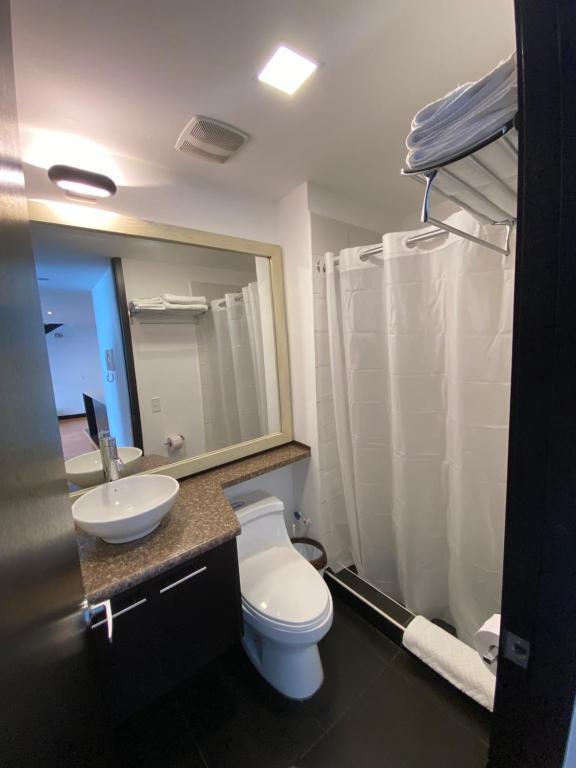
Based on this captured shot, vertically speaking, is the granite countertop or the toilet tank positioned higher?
the granite countertop

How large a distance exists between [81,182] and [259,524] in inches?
68.6

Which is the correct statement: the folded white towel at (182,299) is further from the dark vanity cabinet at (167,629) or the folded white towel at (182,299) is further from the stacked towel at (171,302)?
the dark vanity cabinet at (167,629)

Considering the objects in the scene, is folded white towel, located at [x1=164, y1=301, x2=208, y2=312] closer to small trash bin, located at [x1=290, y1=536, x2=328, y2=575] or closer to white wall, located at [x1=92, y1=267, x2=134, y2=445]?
white wall, located at [x1=92, y1=267, x2=134, y2=445]

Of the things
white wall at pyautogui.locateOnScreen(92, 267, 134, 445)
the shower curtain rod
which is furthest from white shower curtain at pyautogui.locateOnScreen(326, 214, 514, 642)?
white wall at pyautogui.locateOnScreen(92, 267, 134, 445)

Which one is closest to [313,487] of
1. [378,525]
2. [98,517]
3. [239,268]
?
[378,525]

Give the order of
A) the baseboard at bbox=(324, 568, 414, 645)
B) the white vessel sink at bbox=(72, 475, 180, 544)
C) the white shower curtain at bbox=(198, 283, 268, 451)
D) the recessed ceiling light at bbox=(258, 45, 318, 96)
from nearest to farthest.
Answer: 1. the recessed ceiling light at bbox=(258, 45, 318, 96)
2. the white vessel sink at bbox=(72, 475, 180, 544)
3. the baseboard at bbox=(324, 568, 414, 645)
4. the white shower curtain at bbox=(198, 283, 268, 451)

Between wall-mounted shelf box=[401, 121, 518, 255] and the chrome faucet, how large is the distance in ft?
4.95

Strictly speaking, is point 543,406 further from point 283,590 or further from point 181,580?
point 283,590

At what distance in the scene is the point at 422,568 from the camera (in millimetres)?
1575

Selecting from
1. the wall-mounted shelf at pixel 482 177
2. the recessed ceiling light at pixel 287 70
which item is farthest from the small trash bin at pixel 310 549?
the recessed ceiling light at pixel 287 70

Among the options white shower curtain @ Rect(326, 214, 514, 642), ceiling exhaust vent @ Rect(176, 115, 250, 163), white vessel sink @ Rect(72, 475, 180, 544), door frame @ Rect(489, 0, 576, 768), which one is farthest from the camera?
white shower curtain @ Rect(326, 214, 514, 642)

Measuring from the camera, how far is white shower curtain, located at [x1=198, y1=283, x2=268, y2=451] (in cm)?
173

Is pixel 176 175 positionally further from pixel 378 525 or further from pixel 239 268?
pixel 378 525

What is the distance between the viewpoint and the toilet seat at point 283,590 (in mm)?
1206
